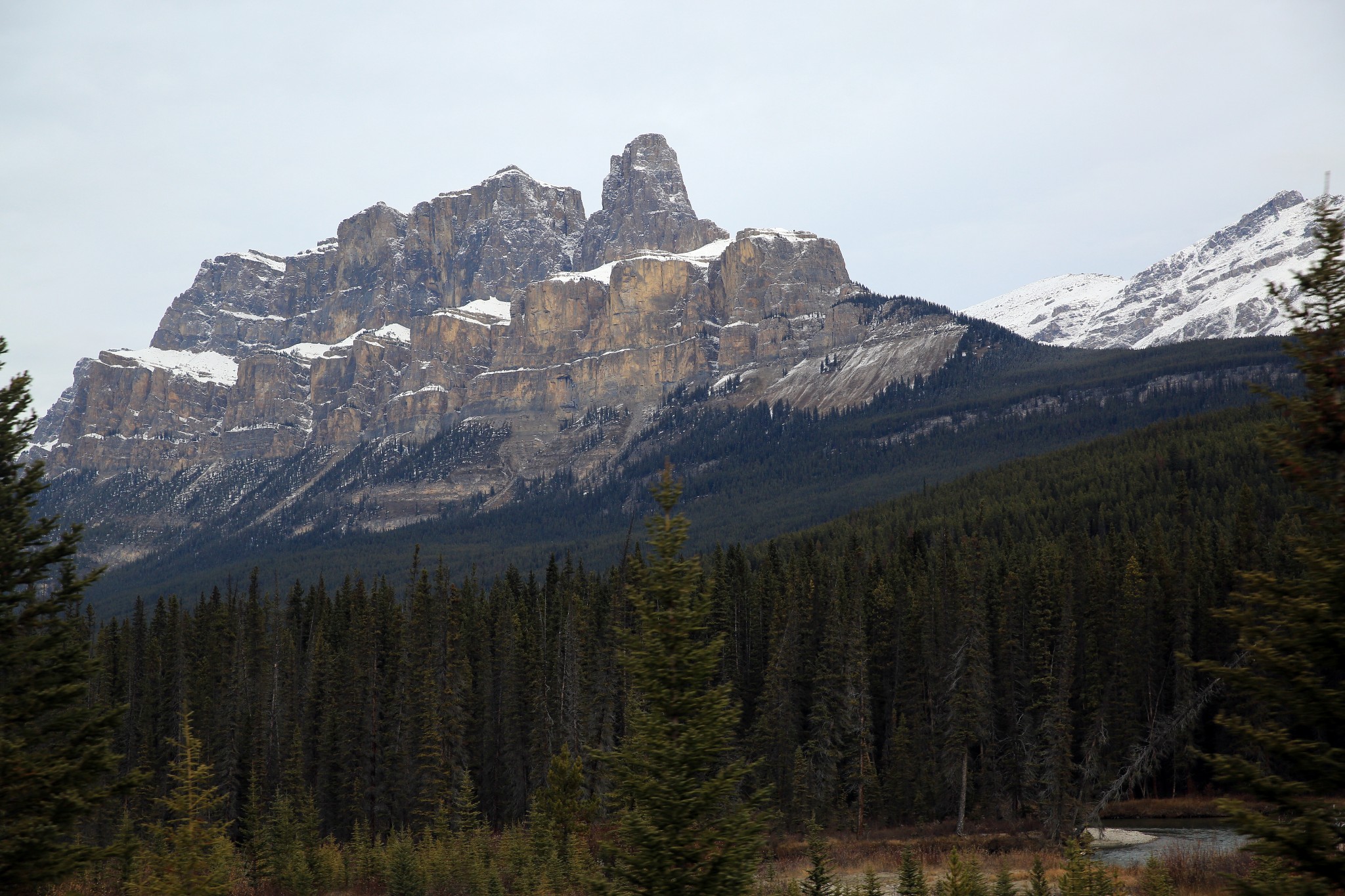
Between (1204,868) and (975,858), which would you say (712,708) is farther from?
(1204,868)

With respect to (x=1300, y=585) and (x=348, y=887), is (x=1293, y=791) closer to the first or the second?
(x=1300, y=585)

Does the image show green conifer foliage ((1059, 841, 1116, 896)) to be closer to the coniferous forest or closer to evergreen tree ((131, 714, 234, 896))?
the coniferous forest

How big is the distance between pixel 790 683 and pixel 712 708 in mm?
49051

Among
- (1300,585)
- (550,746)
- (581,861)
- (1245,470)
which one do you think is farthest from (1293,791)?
(1245,470)

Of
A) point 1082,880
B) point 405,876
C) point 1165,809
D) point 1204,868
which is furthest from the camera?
point 1165,809

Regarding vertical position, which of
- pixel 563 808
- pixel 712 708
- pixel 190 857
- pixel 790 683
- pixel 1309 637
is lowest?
pixel 563 808

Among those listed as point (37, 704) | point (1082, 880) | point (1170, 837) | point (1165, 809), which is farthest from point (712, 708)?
point (1165, 809)

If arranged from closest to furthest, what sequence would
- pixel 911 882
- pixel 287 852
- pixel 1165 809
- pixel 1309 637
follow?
1. pixel 1309 637
2. pixel 911 882
3. pixel 287 852
4. pixel 1165 809

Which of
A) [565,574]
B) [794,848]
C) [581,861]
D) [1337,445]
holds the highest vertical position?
[1337,445]

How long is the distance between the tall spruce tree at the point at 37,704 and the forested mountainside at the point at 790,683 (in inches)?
1335

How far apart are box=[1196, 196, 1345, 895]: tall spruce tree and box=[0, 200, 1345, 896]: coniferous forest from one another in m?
0.05

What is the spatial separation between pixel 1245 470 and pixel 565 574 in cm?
8220

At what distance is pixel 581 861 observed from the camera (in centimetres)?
3622

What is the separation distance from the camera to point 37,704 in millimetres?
17484
